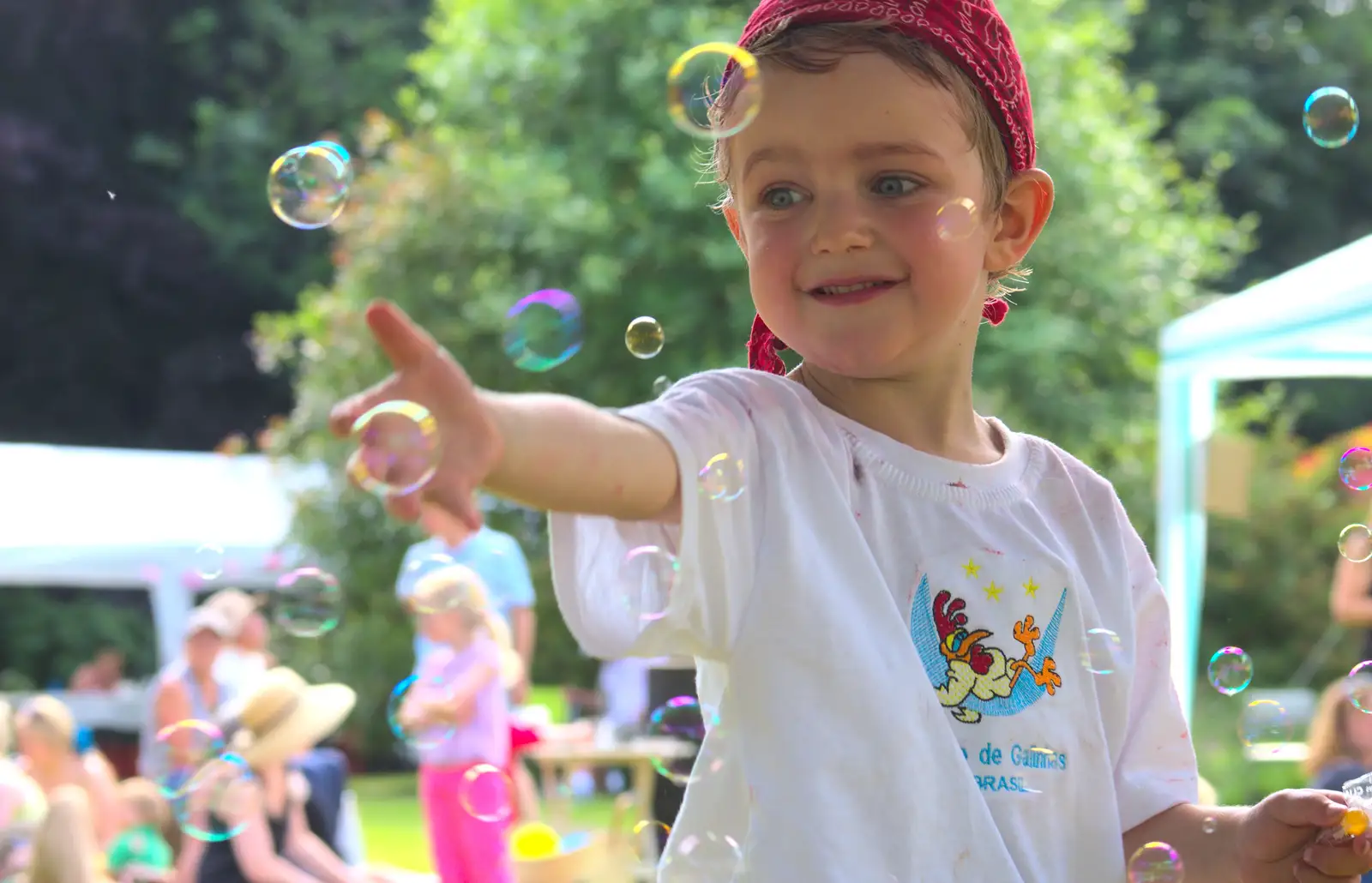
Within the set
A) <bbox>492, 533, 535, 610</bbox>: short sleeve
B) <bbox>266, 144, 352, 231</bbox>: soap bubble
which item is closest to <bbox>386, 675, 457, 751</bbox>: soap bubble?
<bbox>266, 144, 352, 231</bbox>: soap bubble

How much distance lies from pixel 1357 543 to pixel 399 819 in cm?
844

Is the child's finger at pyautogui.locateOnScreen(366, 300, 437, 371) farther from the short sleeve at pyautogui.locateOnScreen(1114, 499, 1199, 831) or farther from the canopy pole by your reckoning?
the canopy pole

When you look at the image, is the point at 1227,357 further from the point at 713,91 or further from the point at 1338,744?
the point at 713,91

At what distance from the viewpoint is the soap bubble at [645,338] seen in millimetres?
1580

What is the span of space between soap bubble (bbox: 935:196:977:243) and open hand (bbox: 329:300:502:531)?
1.51ft

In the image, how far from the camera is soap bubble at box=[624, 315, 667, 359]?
62.2 inches

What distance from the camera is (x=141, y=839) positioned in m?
3.54

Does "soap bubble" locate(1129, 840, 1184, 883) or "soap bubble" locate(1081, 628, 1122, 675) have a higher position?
"soap bubble" locate(1081, 628, 1122, 675)

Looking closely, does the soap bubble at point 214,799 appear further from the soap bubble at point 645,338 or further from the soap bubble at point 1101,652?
the soap bubble at point 1101,652

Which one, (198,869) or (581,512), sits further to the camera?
(198,869)

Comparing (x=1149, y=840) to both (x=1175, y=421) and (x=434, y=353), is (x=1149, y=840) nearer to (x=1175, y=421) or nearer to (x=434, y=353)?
(x=434, y=353)

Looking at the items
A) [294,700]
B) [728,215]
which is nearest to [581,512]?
[728,215]

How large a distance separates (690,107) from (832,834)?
2.55 ft

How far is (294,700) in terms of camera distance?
3.86 meters
